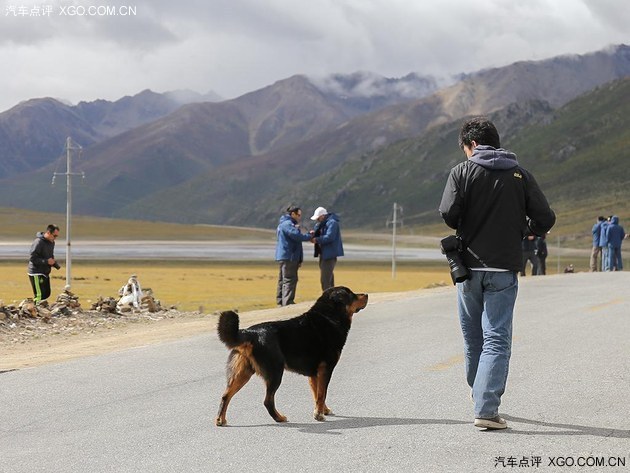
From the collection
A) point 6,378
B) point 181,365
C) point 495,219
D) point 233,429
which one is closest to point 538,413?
point 495,219

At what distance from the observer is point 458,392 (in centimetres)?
930

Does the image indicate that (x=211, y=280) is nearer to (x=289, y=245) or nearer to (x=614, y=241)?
(x=614, y=241)

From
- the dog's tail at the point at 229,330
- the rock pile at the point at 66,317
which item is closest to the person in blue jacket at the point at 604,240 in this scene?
the rock pile at the point at 66,317

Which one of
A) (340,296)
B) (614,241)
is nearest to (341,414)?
(340,296)

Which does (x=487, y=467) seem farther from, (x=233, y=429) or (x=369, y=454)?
(x=233, y=429)

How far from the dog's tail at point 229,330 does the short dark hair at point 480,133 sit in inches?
84.9

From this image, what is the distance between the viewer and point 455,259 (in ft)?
24.3

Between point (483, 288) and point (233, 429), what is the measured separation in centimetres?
220

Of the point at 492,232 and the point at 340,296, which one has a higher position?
the point at 492,232

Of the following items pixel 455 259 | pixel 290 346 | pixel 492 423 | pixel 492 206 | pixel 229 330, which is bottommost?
pixel 492 423

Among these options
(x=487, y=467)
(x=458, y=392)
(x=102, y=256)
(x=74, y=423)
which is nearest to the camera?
(x=487, y=467)

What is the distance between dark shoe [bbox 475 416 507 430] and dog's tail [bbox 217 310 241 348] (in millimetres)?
1879

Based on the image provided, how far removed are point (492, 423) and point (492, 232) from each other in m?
1.40

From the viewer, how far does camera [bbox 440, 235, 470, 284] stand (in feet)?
24.2
